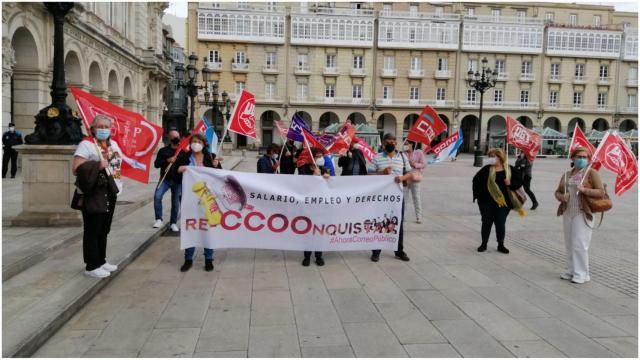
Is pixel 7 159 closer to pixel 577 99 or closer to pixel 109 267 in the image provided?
pixel 109 267

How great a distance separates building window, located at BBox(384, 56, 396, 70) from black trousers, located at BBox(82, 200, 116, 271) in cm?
5418

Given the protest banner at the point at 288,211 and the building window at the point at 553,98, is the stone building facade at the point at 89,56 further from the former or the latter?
the building window at the point at 553,98

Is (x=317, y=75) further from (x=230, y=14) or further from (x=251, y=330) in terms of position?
(x=251, y=330)

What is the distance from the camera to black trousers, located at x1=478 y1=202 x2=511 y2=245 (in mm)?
7598

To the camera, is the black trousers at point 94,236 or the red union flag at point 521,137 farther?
the red union flag at point 521,137

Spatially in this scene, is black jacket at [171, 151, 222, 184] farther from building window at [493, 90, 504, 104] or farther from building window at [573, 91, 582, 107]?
building window at [573, 91, 582, 107]

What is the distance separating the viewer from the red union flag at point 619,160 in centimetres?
660

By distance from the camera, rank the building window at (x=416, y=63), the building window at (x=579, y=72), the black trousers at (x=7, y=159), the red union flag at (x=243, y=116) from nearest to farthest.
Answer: the red union flag at (x=243, y=116) < the black trousers at (x=7, y=159) < the building window at (x=416, y=63) < the building window at (x=579, y=72)

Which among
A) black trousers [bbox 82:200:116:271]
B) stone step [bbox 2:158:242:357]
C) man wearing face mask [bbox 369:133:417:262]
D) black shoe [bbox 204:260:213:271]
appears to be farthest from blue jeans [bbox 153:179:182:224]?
man wearing face mask [bbox 369:133:417:262]

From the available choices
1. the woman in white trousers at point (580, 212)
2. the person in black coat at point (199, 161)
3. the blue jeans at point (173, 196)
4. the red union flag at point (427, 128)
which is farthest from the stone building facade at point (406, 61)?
the woman in white trousers at point (580, 212)

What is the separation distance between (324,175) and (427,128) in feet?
13.2

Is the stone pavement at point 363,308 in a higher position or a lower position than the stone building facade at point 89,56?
lower

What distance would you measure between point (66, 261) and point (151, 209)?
5.04 m

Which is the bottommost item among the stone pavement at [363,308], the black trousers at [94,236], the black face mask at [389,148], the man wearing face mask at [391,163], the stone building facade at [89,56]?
the stone pavement at [363,308]
